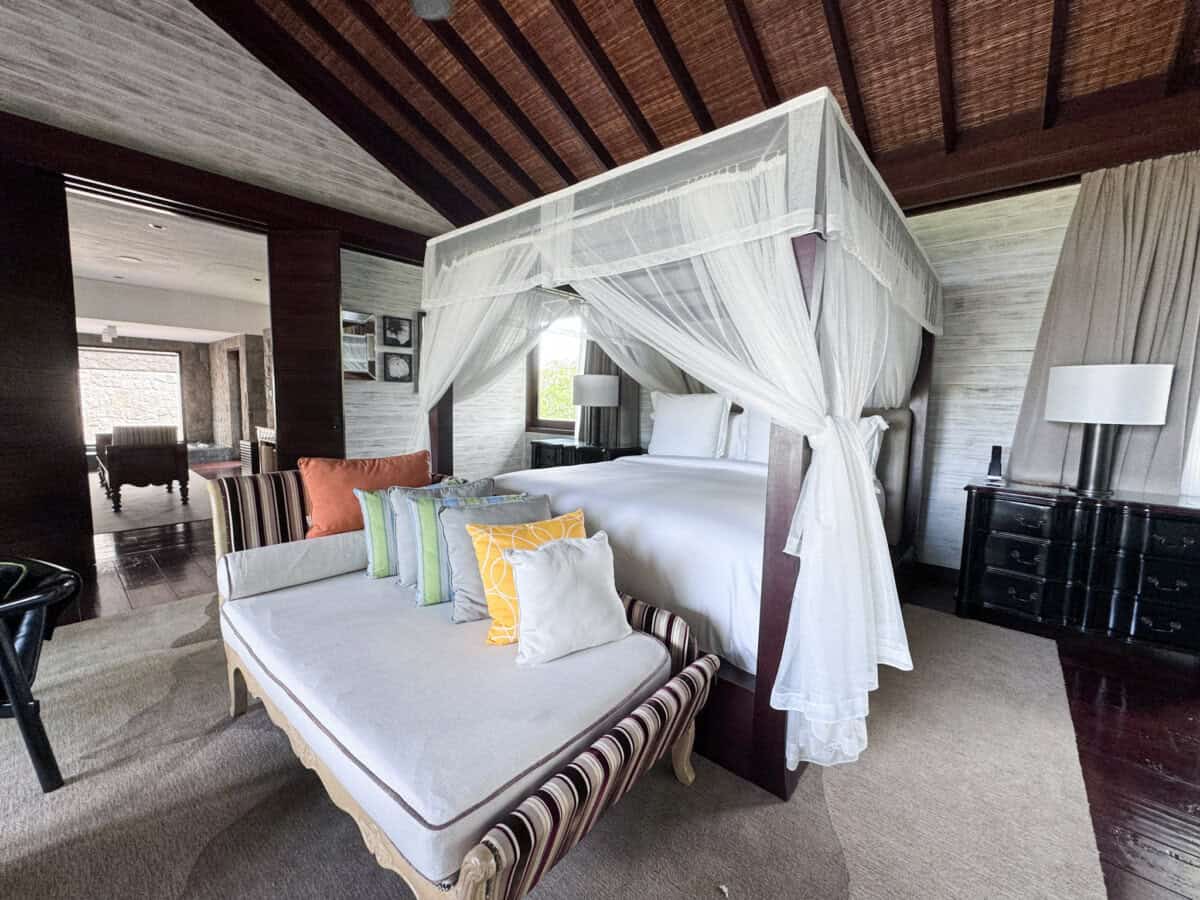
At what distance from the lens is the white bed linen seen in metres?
1.79

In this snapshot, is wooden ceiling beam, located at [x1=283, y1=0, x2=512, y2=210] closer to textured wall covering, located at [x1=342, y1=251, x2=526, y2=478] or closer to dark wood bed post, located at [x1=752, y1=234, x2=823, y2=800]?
textured wall covering, located at [x1=342, y1=251, x2=526, y2=478]

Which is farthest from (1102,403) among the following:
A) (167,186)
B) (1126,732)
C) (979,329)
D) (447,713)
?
(167,186)

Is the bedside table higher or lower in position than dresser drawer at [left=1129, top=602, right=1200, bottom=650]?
higher

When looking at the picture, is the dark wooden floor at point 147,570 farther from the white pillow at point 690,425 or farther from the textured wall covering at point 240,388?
the textured wall covering at point 240,388

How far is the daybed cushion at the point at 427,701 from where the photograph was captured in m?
1.04

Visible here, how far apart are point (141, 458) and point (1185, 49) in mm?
7946

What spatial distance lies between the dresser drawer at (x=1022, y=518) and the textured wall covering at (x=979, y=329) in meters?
0.65

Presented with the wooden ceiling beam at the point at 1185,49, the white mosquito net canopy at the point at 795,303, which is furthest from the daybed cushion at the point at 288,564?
the wooden ceiling beam at the point at 1185,49

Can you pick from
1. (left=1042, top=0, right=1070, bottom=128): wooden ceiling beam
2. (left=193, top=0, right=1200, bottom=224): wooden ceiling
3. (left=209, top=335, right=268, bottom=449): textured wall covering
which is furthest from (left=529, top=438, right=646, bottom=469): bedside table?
(left=209, top=335, right=268, bottom=449): textured wall covering

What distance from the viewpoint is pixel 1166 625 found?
2.45 metres

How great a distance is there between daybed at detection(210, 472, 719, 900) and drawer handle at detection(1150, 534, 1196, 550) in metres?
2.42

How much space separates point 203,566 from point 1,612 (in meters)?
2.38

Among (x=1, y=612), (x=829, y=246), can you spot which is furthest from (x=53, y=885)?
(x=829, y=246)

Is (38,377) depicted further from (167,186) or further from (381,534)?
(381,534)
